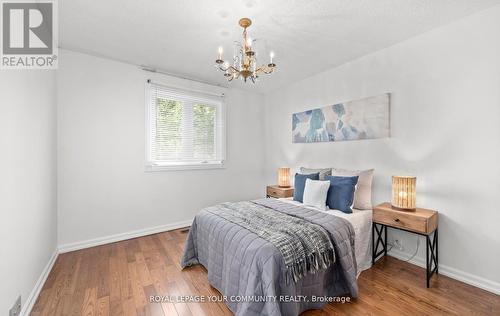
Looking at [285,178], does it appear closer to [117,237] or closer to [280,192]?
[280,192]

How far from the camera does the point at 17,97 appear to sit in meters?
1.58

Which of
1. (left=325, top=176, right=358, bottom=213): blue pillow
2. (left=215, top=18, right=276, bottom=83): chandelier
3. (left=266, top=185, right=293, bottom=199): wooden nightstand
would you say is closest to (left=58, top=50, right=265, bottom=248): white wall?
(left=266, top=185, right=293, bottom=199): wooden nightstand

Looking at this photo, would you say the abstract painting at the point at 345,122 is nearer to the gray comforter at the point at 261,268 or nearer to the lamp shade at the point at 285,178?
the lamp shade at the point at 285,178

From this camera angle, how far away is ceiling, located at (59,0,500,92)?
1.94 metres

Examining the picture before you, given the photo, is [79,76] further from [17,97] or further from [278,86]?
[278,86]

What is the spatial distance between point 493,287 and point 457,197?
825mm

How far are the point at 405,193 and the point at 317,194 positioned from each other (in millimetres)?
891

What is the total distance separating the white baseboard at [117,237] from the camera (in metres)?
2.75

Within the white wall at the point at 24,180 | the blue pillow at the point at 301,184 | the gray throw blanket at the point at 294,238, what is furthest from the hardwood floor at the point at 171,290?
the blue pillow at the point at 301,184

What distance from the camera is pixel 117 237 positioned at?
3.07m

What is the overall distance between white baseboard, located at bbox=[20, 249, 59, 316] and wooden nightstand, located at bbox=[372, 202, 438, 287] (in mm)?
3261

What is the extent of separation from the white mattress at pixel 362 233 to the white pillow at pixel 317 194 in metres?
0.10

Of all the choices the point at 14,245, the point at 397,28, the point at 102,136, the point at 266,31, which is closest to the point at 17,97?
the point at 14,245

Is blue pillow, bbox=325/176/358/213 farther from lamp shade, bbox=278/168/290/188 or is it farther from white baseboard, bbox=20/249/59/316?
white baseboard, bbox=20/249/59/316
